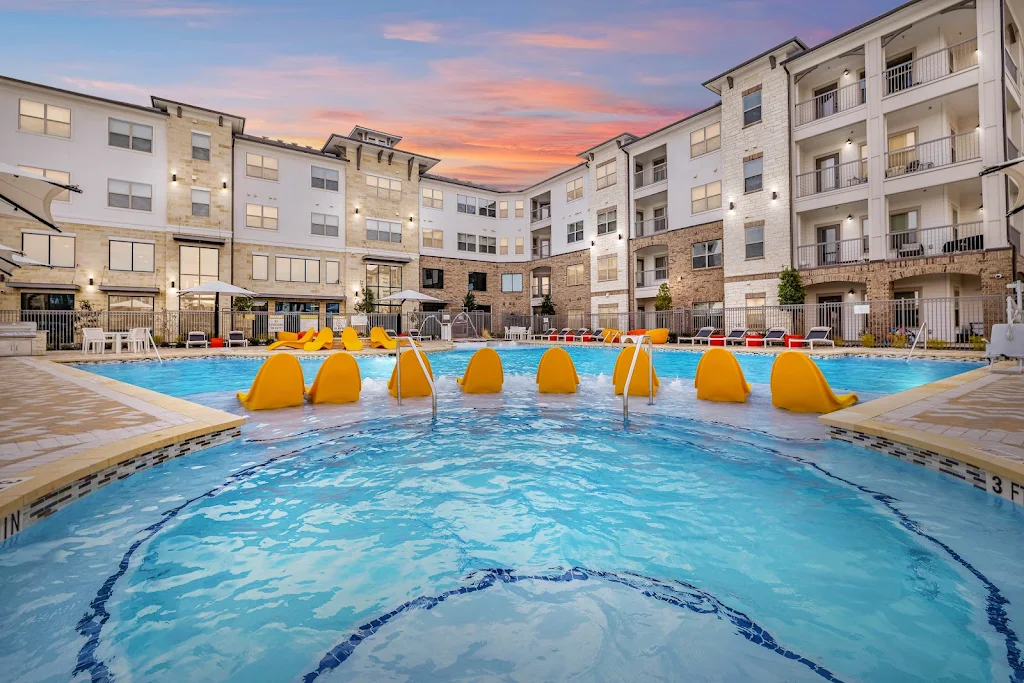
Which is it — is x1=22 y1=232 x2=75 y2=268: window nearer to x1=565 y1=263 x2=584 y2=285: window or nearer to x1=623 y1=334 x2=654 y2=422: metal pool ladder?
x1=623 y1=334 x2=654 y2=422: metal pool ladder

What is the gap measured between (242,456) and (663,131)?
30752 mm

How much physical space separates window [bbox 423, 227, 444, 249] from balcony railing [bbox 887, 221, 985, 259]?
27.7 m

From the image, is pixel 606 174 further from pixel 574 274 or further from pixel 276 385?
pixel 276 385

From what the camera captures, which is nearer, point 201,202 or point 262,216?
point 201,202

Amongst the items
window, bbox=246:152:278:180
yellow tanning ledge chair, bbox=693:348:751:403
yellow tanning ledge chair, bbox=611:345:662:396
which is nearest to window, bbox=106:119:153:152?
window, bbox=246:152:278:180

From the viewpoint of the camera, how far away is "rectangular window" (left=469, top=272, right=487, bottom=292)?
38.8 metres

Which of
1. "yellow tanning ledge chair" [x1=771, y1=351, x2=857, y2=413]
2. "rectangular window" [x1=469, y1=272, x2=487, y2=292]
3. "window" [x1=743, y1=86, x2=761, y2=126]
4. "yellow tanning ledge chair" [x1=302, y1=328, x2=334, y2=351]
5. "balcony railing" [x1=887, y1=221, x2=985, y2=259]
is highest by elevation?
"window" [x1=743, y1=86, x2=761, y2=126]

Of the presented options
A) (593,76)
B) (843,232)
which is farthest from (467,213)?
(843,232)

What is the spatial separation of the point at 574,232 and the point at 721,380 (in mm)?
29712

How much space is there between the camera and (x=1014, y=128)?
66.8 feet

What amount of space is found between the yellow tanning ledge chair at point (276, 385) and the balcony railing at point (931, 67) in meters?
25.5

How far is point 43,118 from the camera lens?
76.1 feet

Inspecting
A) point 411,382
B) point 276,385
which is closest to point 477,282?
point 411,382

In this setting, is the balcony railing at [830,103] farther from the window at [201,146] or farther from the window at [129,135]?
the window at [129,135]
